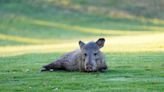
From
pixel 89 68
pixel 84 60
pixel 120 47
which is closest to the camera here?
pixel 89 68

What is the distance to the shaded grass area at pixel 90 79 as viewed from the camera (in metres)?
18.1

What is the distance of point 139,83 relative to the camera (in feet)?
61.2

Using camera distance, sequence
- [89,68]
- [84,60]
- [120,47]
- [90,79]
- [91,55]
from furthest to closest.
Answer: [120,47], [84,60], [91,55], [89,68], [90,79]

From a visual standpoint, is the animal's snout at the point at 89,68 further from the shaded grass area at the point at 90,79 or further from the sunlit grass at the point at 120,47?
the sunlit grass at the point at 120,47

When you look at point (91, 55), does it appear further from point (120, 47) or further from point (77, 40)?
point (77, 40)

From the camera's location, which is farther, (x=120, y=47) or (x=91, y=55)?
(x=120, y=47)

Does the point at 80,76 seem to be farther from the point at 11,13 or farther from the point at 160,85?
the point at 11,13

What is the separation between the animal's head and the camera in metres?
21.2

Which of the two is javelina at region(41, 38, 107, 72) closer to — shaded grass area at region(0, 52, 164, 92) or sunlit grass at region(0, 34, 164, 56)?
shaded grass area at region(0, 52, 164, 92)

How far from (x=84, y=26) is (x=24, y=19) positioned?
6.76 meters

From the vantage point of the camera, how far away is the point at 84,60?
2181cm

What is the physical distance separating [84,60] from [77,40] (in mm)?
39856

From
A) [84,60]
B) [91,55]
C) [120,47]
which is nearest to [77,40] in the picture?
[120,47]

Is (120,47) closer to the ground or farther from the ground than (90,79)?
farther from the ground
